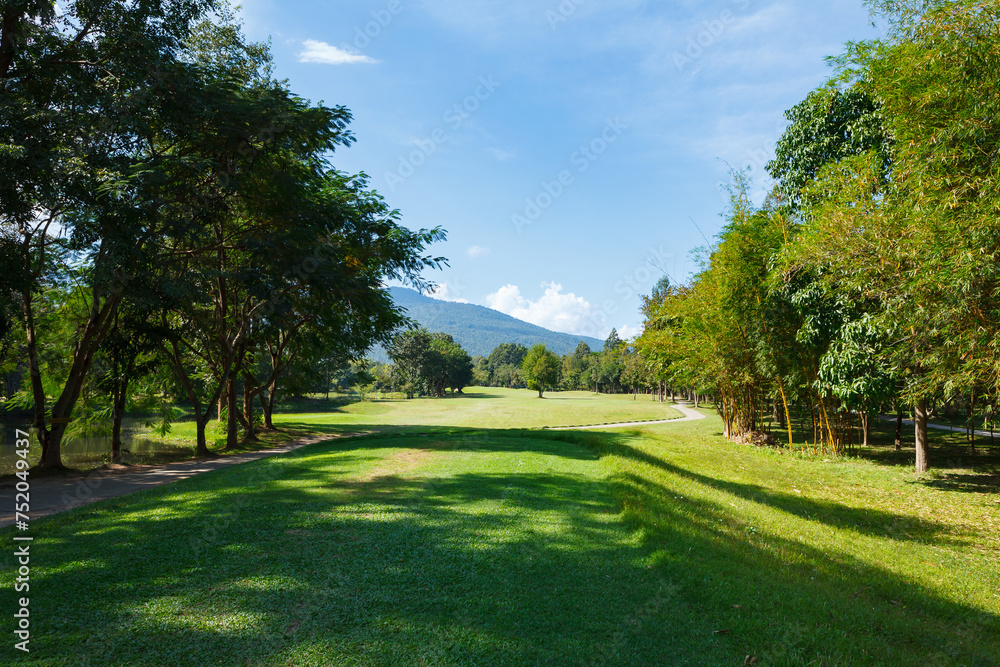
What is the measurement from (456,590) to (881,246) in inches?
381

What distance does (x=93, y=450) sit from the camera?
1853 cm

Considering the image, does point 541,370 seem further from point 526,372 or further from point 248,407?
point 248,407

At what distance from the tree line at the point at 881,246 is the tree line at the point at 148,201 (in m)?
11.6

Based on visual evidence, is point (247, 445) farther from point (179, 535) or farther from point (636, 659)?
point (636, 659)

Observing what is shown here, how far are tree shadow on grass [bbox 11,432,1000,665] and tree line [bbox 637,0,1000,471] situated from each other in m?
4.93

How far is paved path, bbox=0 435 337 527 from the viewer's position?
8.01 meters

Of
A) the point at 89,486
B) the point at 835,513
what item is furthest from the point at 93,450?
the point at 835,513

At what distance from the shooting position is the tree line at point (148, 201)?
30.1 ft

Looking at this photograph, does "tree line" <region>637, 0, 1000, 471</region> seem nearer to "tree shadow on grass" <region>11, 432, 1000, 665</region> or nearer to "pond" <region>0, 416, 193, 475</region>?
"tree shadow on grass" <region>11, 432, 1000, 665</region>

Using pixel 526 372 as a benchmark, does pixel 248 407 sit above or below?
below

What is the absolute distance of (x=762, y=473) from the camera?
12.9 m

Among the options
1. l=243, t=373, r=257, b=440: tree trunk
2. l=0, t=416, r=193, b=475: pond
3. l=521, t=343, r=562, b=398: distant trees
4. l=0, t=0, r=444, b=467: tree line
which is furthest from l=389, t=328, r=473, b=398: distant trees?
l=0, t=0, r=444, b=467: tree line

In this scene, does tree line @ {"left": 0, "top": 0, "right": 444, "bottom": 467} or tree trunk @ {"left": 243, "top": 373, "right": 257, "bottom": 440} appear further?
Answer: tree trunk @ {"left": 243, "top": 373, "right": 257, "bottom": 440}

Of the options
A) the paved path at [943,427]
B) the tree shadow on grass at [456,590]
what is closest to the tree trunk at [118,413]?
the tree shadow on grass at [456,590]
